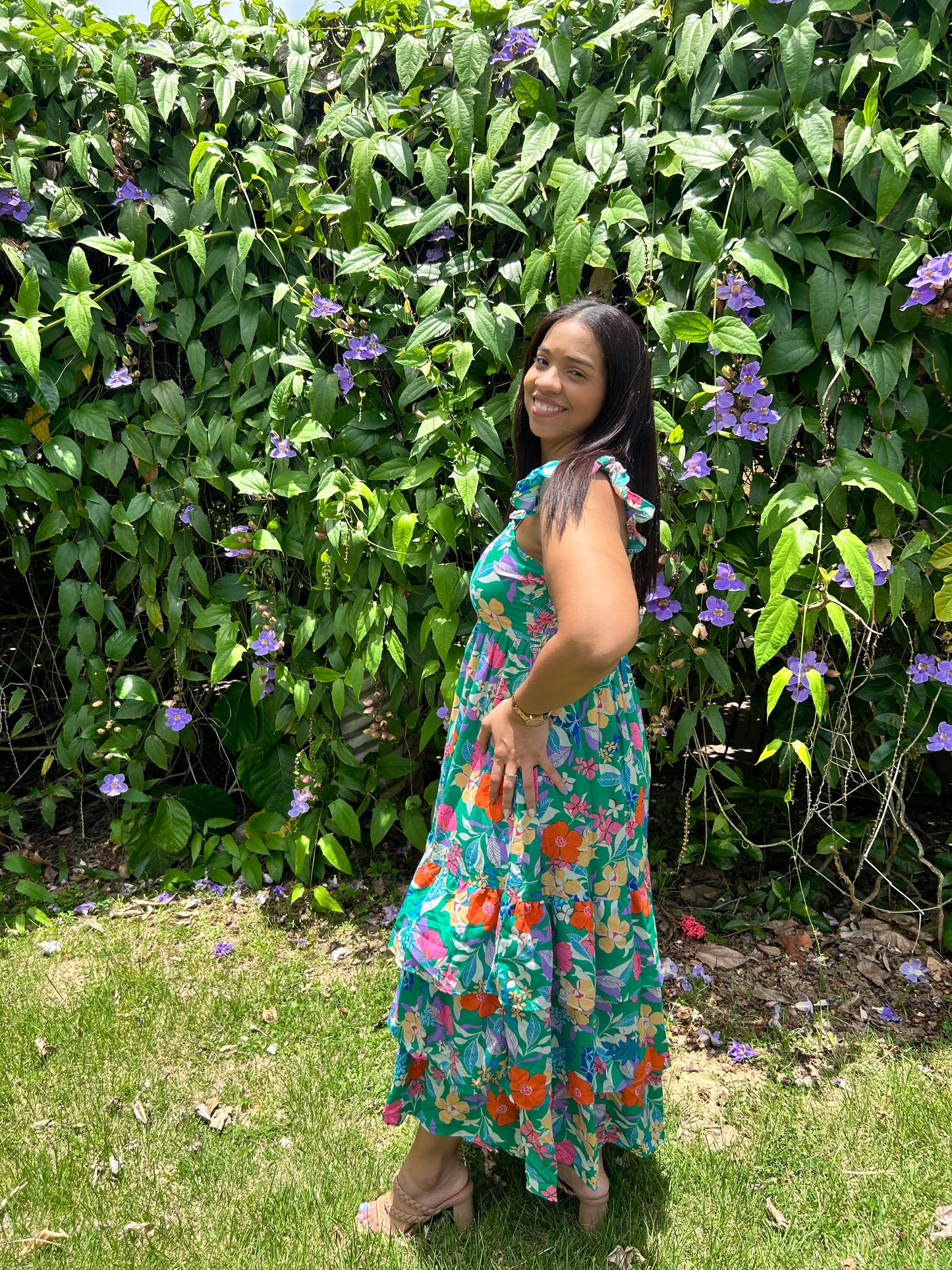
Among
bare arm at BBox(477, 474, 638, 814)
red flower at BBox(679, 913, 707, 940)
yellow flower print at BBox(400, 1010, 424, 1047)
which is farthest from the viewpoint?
red flower at BBox(679, 913, 707, 940)

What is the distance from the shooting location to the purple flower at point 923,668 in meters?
2.28

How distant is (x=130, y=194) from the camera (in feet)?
8.22

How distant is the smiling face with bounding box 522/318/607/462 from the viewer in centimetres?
155

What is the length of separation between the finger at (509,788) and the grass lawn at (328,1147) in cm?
85

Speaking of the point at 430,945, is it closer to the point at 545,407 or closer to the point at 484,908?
the point at 484,908

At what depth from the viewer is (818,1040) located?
2.27 m

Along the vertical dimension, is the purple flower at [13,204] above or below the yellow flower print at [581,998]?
above

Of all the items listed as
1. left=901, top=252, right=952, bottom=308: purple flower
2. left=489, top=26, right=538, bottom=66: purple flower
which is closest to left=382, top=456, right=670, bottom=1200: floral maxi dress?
left=901, top=252, right=952, bottom=308: purple flower

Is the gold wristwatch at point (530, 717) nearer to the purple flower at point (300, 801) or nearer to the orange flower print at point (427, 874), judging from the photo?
the orange flower print at point (427, 874)

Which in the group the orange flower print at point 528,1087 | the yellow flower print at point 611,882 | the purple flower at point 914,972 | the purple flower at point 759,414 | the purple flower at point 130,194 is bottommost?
the purple flower at point 914,972

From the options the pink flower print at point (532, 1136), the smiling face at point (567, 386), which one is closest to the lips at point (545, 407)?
the smiling face at point (567, 386)

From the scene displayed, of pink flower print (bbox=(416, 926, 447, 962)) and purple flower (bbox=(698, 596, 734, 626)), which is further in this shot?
purple flower (bbox=(698, 596, 734, 626))

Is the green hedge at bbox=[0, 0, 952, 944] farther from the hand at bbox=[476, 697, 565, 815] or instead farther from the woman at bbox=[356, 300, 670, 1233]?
the hand at bbox=[476, 697, 565, 815]

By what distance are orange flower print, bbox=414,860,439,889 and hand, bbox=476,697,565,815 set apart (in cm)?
22
